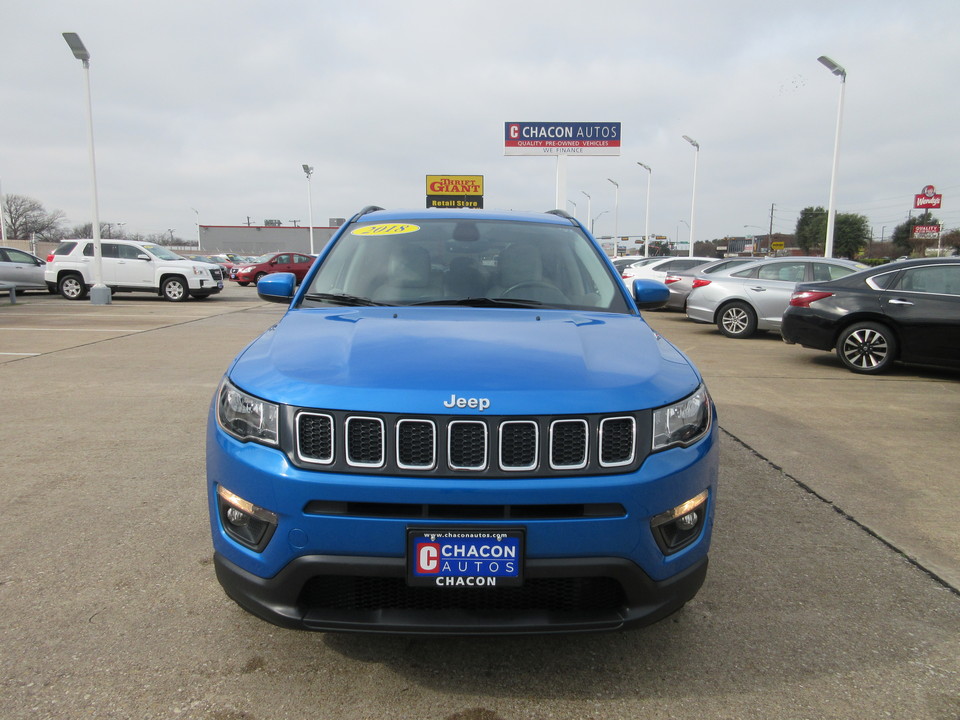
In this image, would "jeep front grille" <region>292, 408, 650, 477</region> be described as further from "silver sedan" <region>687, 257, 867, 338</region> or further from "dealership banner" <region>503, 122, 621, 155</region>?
"dealership banner" <region>503, 122, 621, 155</region>

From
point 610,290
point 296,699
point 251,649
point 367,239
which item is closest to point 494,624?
point 296,699

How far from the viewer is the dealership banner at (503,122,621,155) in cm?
3003

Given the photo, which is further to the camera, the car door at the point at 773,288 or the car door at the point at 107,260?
the car door at the point at 107,260

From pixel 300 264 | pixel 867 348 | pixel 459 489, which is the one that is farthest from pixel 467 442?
pixel 300 264

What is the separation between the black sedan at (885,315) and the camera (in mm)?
7902

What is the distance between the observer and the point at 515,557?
201 centimetres

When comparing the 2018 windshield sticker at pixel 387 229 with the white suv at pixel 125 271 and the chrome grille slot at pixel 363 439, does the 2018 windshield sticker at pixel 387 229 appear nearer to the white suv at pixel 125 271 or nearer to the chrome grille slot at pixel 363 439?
the chrome grille slot at pixel 363 439

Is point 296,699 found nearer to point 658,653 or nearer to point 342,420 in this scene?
point 342,420

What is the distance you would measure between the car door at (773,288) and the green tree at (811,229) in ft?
256

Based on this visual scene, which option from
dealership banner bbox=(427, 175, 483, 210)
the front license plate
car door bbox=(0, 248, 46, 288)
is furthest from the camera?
dealership banner bbox=(427, 175, 483, 210)

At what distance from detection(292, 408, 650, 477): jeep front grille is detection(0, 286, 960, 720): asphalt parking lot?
0.80m

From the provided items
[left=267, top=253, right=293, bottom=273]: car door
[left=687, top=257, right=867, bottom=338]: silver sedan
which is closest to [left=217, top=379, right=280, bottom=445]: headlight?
[left=687, top=257, right=867, bottom=338]: silver sedan

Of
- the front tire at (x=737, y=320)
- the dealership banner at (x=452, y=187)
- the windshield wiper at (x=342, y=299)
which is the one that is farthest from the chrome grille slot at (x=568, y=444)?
the dealership banner at (x=452, y=187)

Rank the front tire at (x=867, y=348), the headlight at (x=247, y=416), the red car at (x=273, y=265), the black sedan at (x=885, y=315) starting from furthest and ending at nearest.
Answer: the red car at (x=273, y=265)
the front tire at (x=867, y=348)
the black sedan at (x=885, y=315)
the headlight at (x=247, y=416)
